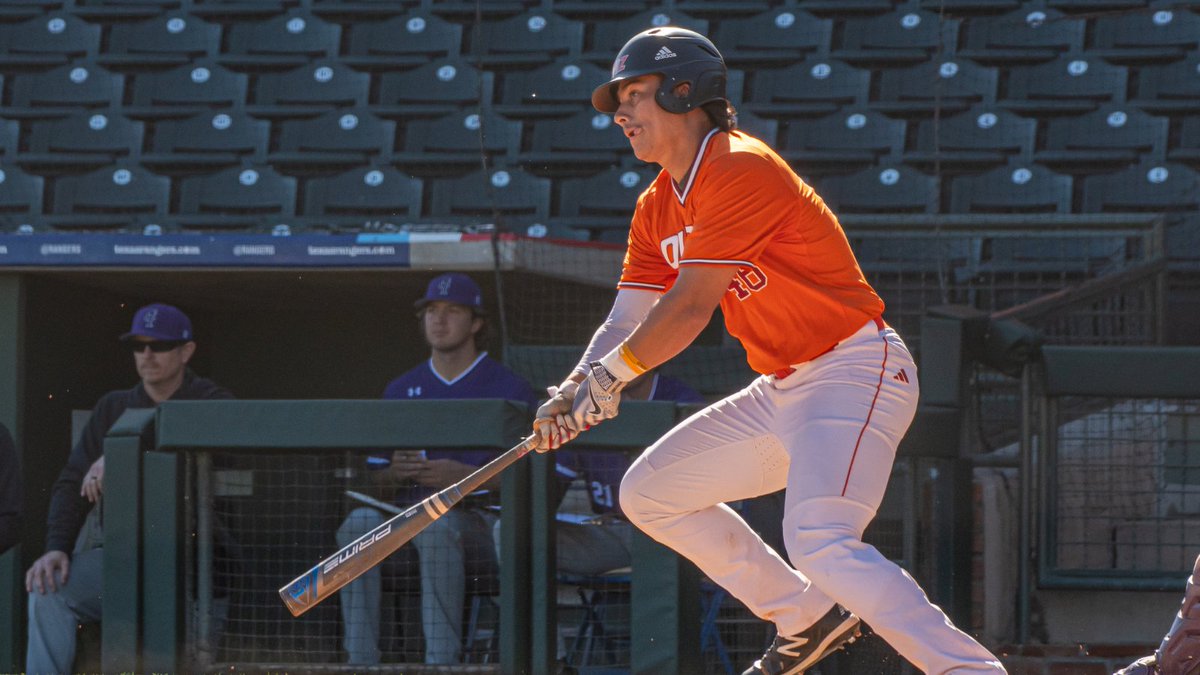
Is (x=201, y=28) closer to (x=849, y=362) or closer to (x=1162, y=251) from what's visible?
(x=1162, y=251)

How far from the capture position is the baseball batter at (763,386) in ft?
8.97

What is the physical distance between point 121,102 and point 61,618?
4419mm

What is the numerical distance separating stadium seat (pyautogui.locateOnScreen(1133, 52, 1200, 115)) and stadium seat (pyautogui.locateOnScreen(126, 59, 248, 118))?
486cm

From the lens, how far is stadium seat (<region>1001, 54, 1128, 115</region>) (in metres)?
7.38

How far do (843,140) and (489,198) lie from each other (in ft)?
6.05

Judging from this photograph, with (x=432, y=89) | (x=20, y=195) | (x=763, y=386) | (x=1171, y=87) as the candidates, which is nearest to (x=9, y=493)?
(x=763, y=386)

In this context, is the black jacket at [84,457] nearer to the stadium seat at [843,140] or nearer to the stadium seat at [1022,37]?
the stadium seat at [843,140]

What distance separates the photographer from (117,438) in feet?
12.8

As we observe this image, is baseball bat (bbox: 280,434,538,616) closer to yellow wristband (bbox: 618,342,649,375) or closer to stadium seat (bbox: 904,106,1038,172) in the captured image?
yellow wristband (bbox: 618,342,649,375)

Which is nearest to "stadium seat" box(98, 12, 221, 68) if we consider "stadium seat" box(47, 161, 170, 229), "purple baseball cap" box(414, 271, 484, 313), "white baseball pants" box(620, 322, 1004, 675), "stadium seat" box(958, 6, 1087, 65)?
"stadium seat" box(47, 161, 170, 229)

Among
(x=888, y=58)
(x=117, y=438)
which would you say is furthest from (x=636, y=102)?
(x=888, y=58)

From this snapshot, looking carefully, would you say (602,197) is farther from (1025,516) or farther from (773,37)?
(1025,516)

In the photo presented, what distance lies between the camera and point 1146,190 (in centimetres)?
684

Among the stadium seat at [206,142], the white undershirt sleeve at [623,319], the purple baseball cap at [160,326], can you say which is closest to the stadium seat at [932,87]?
the stadium seat at [206,142]
